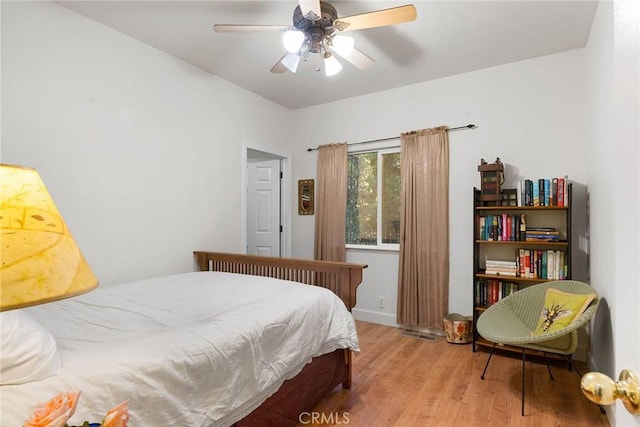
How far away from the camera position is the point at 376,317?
12.3ft

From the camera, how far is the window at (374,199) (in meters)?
3.75

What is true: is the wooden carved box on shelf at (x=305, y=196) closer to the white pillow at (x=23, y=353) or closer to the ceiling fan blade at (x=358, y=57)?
the ceiling fan blade at (x=358, y=57)

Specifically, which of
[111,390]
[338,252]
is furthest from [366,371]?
[111,390]

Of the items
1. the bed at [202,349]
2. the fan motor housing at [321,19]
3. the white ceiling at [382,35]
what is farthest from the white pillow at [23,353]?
the white ceiling at [382,35]

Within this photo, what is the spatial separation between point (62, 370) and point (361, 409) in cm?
164

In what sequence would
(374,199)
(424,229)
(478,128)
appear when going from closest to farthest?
(478,128) → (424,229) → (374,199)

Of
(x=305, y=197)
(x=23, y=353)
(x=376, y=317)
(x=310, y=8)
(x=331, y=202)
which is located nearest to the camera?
(x=23, y=353)

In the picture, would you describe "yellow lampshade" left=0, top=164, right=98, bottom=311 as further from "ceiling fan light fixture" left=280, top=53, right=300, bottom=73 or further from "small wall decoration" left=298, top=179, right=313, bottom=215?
"small wall decoration" left=298, top=179, right=313, bottom=215

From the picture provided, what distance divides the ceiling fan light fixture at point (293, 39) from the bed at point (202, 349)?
148 centimetres

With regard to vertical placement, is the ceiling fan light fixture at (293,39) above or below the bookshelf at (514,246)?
above

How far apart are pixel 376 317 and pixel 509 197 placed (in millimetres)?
1921

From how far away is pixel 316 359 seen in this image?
6.32ft

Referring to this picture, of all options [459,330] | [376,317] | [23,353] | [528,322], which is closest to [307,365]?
[23,353]

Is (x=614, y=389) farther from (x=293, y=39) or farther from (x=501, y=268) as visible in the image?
(x=501, y=268)
